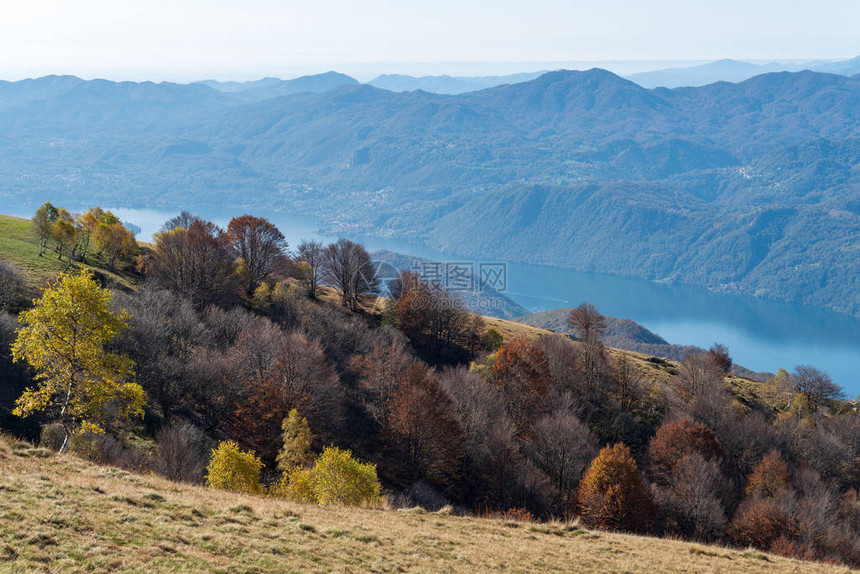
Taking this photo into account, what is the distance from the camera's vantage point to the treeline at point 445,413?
3816 centimetres

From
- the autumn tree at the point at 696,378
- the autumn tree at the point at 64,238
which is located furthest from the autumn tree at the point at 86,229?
the autumn tree at the point at 696,378

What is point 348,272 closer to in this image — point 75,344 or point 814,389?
point 75,344

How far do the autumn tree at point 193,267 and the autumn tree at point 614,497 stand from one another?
42641 millimetres

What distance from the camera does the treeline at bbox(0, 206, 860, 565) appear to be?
38.2 metres

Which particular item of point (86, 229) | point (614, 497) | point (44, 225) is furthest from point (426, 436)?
point (86, 229)

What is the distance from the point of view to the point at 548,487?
42.0m

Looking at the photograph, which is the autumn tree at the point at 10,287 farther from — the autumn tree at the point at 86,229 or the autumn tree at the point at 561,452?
the autumn tree at the point at 561,452

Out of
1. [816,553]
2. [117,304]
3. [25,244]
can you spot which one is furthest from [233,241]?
[816,553]

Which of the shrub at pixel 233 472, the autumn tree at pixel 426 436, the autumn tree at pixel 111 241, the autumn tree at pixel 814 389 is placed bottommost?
the autumn tree at pixel 814 389

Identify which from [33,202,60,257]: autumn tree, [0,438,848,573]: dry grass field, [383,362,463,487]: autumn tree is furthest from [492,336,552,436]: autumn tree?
[33,202,60,257]: autumn tree

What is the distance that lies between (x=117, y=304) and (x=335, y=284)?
1390 inches

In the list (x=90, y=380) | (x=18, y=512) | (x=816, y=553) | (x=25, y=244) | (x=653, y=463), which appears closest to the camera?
(x=18, y=512)

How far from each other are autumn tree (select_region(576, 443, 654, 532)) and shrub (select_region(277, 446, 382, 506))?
18.2 meters

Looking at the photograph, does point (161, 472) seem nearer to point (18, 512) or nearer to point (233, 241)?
point (18, 512)
